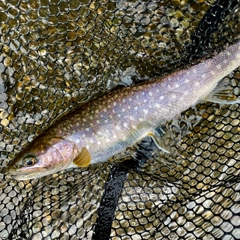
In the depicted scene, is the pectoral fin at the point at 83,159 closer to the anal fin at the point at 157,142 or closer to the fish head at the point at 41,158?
the fish head at the point at 41,158

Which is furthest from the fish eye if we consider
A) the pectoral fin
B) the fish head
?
the pectoral fin

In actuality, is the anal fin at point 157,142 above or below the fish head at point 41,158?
below

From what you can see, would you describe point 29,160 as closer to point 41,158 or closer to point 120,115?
point 41,158

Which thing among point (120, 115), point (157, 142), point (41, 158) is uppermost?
point (120, 115)

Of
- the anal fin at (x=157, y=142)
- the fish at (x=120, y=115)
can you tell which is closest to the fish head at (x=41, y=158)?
the fish at (x=120, y=115)

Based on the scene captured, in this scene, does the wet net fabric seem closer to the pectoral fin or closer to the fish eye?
the pectoral fin

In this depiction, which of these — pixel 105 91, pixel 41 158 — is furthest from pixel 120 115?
pixel 41 158

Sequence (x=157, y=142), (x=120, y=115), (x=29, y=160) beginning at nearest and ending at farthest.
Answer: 1. (x=29, y=160)
2. (x=120, y=115)
3. (x=157, y=142)

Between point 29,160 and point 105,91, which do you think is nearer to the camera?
point 29,160
